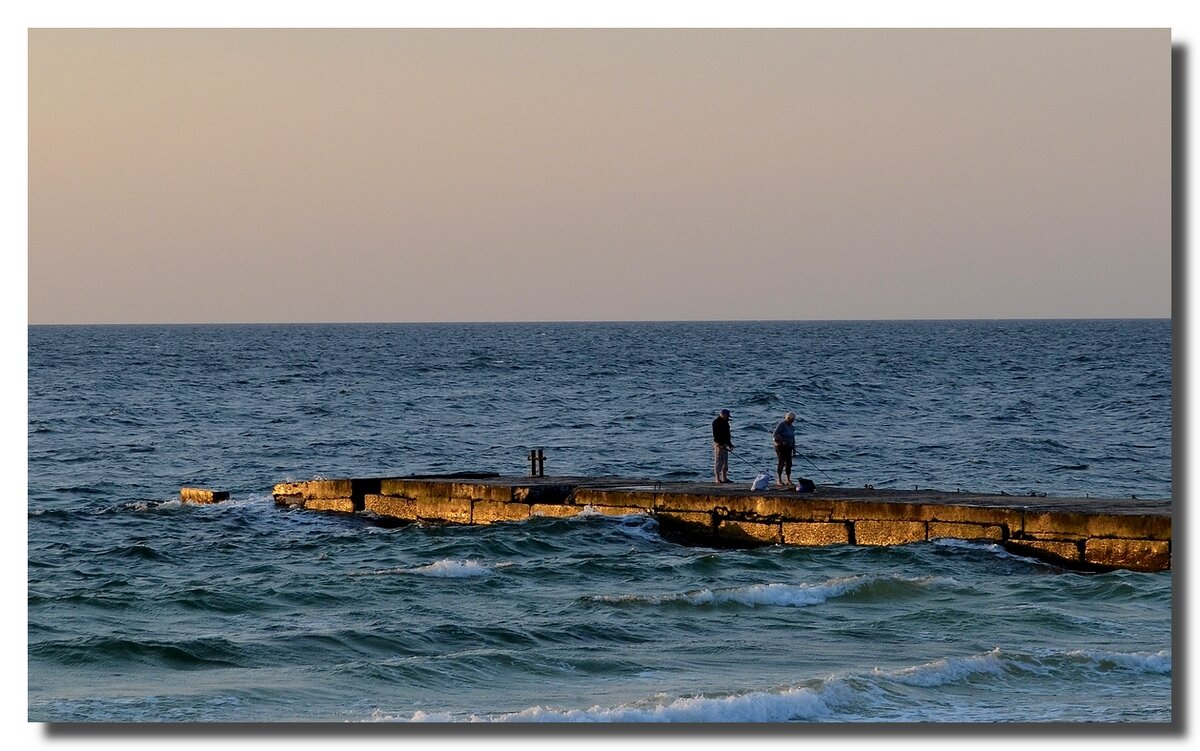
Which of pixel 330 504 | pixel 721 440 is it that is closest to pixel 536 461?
pixel 330 504

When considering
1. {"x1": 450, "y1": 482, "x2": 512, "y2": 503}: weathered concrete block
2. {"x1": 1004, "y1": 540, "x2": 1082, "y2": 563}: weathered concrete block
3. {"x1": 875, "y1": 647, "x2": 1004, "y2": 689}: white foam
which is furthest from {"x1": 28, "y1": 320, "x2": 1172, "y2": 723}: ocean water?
{"x1": 450, "y1": 482, "x2": 512, "y2": 503}: weathered concrete block

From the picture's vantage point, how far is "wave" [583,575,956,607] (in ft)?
A: 59.9

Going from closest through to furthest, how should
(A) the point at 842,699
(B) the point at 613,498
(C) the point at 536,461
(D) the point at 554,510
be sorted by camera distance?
(A) the point at 842,699 → (B) the point at 613,498 → (D) the point at 554,510 → (C) the point at 536,461

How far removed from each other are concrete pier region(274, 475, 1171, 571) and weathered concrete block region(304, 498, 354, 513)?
2cm

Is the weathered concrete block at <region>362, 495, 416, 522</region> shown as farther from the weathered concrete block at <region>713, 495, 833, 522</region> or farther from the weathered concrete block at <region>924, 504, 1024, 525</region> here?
the weathered concrete block at <region>924, 504, 1024, 525</region>

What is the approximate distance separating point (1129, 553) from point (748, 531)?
214 inches

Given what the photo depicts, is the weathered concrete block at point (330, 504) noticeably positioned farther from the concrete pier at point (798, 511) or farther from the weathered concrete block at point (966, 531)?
the weathered concrete block at point (966, 531)

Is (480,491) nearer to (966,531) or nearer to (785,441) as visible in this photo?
(785,441)

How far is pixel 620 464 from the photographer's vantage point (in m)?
40.1

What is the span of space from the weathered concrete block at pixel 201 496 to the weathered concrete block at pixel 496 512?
6.69 m

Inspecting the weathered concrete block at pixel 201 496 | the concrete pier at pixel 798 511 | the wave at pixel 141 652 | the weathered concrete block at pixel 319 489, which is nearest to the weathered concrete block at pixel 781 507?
the concrete pier at pixel 798 511

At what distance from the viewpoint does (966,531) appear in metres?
21.2

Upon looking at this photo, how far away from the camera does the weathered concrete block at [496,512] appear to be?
25.4 metres
